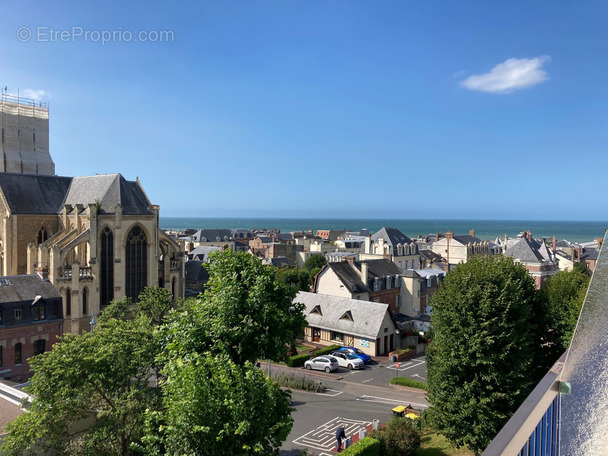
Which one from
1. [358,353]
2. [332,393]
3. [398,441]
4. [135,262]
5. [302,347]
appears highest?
[135,262]

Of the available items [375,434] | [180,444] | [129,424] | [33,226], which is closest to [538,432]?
[180,444]

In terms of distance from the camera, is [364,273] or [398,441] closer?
[398,441]

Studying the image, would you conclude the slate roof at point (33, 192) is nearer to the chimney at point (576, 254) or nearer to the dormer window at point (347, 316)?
the dormer window at point (347, 316)

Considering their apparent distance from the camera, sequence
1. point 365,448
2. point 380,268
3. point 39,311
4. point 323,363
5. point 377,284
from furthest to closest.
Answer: point 380,268
point 377,284
point 323,363
point 39,311
point 365,448

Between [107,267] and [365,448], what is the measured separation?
111 ft

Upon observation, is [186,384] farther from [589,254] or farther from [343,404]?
[589,254]

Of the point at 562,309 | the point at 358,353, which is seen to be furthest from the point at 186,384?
the point at 358,353

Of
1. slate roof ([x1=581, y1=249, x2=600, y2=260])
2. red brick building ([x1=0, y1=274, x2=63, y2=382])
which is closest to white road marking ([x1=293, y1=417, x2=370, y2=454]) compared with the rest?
red brick building ([x1=0, y1=274, x2=63, y2=382])

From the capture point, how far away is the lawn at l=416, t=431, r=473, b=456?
2238cm

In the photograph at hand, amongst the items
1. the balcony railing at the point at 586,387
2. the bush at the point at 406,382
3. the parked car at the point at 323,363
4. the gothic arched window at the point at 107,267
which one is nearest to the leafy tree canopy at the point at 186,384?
the balcony railing at the point at 586,387

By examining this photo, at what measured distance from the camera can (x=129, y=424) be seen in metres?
16.9

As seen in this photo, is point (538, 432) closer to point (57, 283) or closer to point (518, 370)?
point (518, 370)

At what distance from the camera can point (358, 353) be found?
136 feet

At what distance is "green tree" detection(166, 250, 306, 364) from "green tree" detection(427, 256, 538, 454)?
941cm
